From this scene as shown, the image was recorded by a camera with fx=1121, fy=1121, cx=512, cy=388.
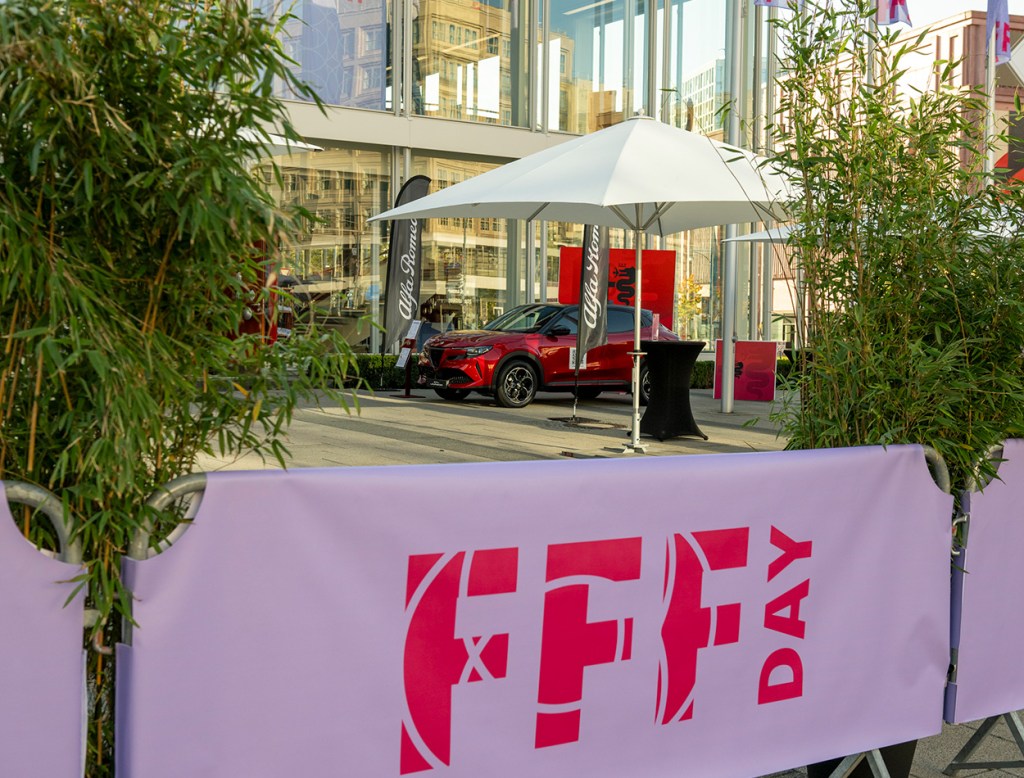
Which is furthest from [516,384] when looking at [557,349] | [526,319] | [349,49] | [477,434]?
[349,49]

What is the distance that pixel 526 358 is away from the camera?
15.9m

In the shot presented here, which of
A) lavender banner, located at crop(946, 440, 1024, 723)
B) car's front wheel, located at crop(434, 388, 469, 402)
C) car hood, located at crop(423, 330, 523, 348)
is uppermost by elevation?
car hood, located at crop(423, 330, 523, 348)

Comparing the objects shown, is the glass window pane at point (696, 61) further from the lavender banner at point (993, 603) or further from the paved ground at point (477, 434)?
A: the lavender banner at point (993, 603)

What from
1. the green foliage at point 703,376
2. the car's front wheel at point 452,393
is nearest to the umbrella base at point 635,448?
the car's front wheel at point 452,393

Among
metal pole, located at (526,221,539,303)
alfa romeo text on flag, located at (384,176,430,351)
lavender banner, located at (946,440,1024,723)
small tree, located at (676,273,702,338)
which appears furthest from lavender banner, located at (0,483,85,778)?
small tree, located at (676,273,702,338)

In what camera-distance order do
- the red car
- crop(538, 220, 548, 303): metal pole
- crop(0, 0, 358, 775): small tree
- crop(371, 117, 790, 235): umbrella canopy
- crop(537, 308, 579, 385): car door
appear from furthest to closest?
crop(538, 220, 548, 303): metal pole
crop(537, 308, 579, 385): car door
the red car
crop(371, 117, 790, 235): umbrella canopy
crop(0, 0, 358, 775): small tree

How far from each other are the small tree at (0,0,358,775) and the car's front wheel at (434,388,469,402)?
1361 cm

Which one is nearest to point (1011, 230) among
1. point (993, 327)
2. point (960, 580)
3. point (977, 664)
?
point (993, 327)

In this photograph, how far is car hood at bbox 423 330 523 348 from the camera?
51.2ft

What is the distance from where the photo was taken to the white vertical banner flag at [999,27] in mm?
16891

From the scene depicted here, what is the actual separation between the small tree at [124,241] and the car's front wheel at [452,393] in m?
13.6

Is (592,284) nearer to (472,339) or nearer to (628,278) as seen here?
(472,339)

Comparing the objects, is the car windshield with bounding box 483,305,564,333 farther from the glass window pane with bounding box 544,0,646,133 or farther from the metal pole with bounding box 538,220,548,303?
the glass window pane with bounding box 544,0,646,133

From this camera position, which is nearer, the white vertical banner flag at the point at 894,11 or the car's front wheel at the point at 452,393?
the car's front wheel at the point at 452,393
